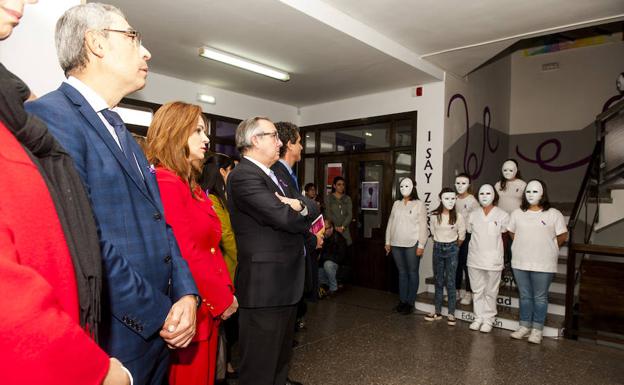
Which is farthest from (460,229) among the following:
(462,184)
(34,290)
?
(34,290)

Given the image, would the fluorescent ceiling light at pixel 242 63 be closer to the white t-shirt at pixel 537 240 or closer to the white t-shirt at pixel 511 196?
the white t-shirt at pixel 511 196

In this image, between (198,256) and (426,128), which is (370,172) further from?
(198,256)

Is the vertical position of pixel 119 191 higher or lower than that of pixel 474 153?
lower

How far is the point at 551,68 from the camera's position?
24.4 ft

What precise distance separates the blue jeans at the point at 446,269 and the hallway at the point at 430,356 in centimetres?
25

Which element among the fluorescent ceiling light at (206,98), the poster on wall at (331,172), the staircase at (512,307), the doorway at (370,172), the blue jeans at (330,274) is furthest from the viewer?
the poster on wall at (331,172)

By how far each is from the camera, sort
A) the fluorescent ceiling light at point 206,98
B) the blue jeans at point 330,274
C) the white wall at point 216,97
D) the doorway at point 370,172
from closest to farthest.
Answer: the white wall at point 216,97
the blue jeans at point 330,274
the fluorescent ceiling light at point 206,98
the doorway at point 370,172

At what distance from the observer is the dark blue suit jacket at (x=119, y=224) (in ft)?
3.01

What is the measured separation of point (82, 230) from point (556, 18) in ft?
15.5

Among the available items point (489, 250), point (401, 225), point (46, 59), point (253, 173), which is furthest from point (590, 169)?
point (46, 59)

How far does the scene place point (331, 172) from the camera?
6859 millimetres

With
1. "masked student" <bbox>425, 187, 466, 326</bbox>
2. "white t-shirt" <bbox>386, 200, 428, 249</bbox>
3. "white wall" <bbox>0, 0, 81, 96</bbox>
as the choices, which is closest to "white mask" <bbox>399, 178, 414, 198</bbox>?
"white t-shirt" <bbox>386, 200, 428, 249</bbox>

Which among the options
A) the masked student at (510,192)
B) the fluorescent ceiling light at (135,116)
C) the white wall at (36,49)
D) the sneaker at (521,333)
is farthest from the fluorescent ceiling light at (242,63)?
the sneaker at (521,333)

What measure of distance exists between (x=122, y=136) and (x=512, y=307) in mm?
4877
